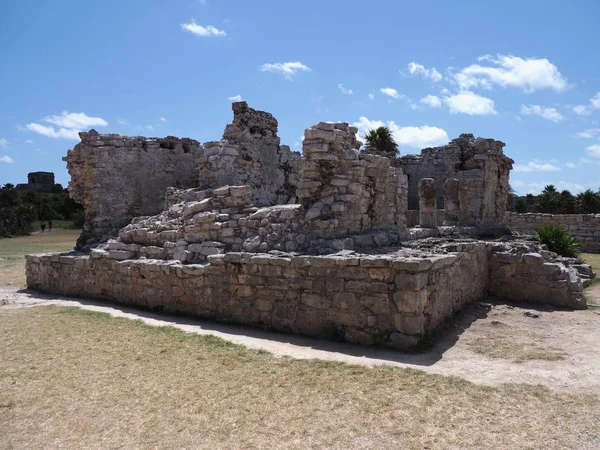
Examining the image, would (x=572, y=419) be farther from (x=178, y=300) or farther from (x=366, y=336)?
(x=178, y=300)

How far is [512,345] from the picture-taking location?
667 centimetres

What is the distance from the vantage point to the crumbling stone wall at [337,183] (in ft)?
27.6

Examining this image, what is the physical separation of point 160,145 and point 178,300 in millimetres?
6341

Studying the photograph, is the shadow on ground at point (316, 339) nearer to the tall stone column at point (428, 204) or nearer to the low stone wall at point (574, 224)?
the tall stone column at point (428, 204)

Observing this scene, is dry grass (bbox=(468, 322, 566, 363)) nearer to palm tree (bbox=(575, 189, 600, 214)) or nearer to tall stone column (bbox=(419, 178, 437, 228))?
tall stone column (bbox=(419, 178, 437, 228))

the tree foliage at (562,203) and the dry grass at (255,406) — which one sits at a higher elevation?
the tree foliage at (562,203)

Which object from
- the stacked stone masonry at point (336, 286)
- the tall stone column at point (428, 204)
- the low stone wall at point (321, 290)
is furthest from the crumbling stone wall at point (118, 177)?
the tall stone column at point (428, 204)

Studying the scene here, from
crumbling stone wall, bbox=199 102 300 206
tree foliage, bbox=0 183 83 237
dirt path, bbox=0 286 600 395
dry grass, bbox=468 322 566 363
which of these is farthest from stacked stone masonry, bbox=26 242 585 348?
tree foliage, bbox=0 183 83 237

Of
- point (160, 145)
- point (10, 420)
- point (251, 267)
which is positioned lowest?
point (10, 420)

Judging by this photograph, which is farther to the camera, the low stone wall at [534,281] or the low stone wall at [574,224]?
the low stone wall at [574,224]

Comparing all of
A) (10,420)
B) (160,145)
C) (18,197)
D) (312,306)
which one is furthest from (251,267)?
(18,197)

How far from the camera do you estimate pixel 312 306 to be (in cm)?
715

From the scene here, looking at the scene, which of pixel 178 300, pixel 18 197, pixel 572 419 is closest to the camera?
pixel 572 419

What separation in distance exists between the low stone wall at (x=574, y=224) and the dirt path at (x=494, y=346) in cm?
1482
